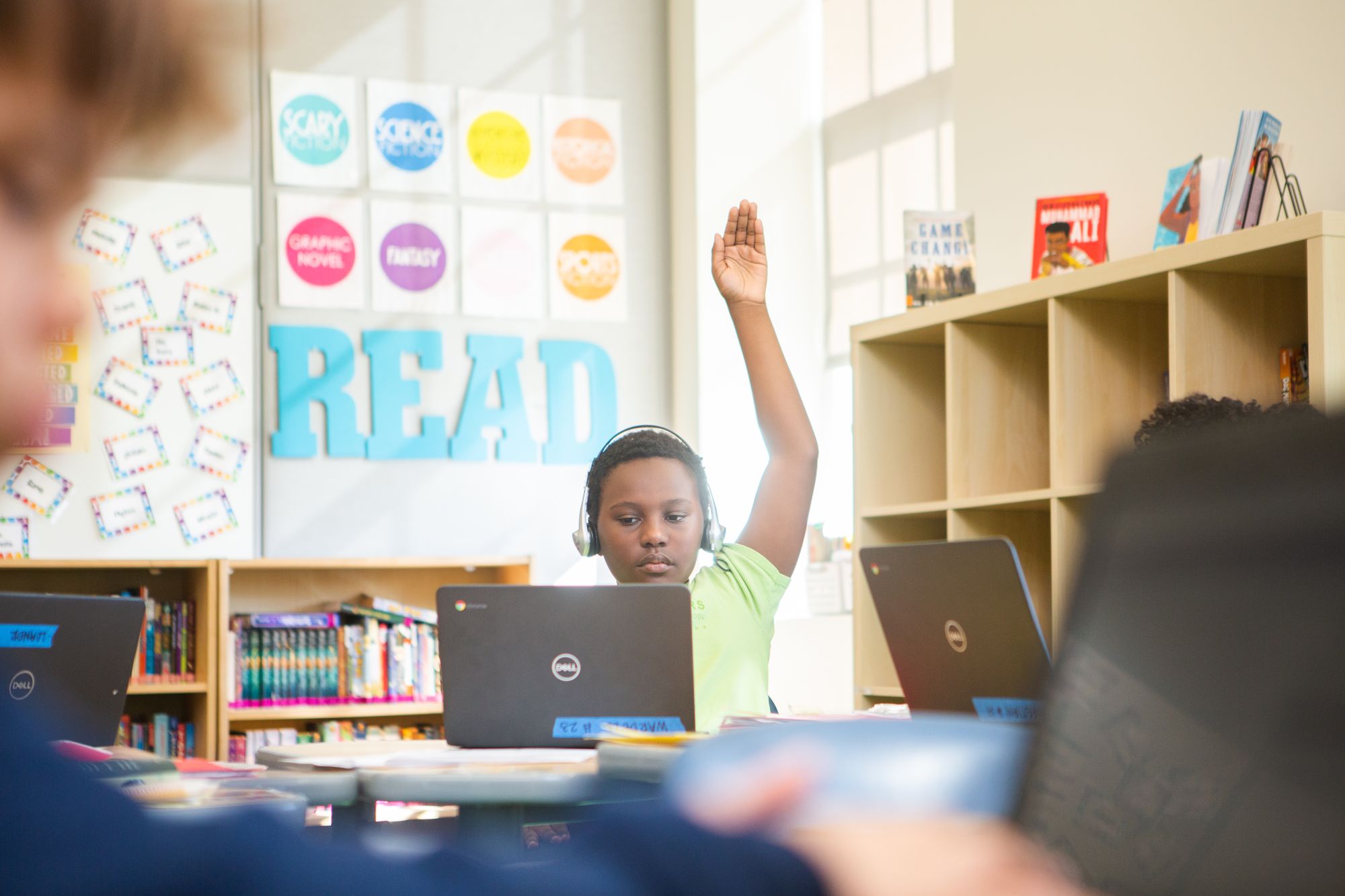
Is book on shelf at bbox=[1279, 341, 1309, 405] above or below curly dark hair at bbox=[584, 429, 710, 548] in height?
above

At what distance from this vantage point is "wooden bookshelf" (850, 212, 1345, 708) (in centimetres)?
247

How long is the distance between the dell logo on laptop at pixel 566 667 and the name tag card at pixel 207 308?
3418mm

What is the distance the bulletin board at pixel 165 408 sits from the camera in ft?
14.9

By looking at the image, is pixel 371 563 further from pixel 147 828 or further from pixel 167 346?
pixel 147 828

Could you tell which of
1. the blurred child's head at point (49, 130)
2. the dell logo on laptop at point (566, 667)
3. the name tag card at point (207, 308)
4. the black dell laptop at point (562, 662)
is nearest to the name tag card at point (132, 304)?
the name tag card at point (207, 308)

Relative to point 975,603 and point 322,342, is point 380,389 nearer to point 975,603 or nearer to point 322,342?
point 322,342

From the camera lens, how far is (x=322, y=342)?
16.2 ft

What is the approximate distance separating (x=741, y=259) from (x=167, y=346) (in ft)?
9.95

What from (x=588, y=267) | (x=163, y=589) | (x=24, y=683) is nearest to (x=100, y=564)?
(x=163, y=589)

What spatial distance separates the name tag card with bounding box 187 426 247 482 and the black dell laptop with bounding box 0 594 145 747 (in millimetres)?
3027

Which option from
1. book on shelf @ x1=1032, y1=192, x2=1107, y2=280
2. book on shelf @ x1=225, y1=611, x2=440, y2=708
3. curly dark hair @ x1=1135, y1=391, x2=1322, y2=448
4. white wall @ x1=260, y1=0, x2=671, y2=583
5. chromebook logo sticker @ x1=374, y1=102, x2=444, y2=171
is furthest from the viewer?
chromebook logo sticker @ x1=374, y1=102, x2=444, y2=171

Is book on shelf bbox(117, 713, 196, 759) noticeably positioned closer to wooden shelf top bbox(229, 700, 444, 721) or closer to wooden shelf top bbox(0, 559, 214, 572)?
wooden shelf top bbox(229, 700, 444, 721)

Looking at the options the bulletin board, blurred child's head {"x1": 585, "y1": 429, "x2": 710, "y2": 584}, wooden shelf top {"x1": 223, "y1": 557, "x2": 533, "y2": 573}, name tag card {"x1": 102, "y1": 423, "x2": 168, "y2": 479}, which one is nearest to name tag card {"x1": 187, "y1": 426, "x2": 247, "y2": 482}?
the bulletin board

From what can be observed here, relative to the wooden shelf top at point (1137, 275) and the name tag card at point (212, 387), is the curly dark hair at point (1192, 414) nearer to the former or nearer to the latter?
the wooden shelf top at point (1137, 275)
